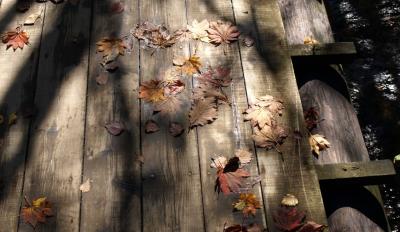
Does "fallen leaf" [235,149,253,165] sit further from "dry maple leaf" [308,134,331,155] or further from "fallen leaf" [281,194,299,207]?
"dry maple leaf" [308,134,331,155]

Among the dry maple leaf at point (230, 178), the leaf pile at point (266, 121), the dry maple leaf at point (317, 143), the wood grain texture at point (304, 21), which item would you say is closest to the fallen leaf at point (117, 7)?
the wood grain texture at point (304, 21)

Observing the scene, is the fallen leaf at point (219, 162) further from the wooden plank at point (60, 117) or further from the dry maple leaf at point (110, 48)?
the dry maple leaf at point (110, 48)

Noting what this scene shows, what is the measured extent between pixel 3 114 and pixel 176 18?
4.59 feet

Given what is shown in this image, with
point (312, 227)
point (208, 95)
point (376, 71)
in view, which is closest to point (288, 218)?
point (312, 227)

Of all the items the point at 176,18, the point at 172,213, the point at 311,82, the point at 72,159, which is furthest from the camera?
the point at 176,18

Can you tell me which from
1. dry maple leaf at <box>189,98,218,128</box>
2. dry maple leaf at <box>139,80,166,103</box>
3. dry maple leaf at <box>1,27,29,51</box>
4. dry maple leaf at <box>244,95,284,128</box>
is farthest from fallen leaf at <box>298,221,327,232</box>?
dry maple leaf at <box>1,27,29,51</box>

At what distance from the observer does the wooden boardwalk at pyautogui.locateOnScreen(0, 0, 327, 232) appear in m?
2.68

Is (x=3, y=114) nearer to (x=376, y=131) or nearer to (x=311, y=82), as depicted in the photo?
(x=311, y=82)

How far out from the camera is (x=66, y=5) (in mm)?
3699

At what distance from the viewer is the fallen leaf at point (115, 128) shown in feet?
9.75

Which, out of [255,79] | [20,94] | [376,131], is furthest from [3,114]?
[376,131]

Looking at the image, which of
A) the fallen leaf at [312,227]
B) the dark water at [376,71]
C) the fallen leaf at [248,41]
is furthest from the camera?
the dark water at [376,71]

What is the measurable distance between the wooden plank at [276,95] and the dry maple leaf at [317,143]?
98 mm

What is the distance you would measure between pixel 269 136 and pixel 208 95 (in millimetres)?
494
